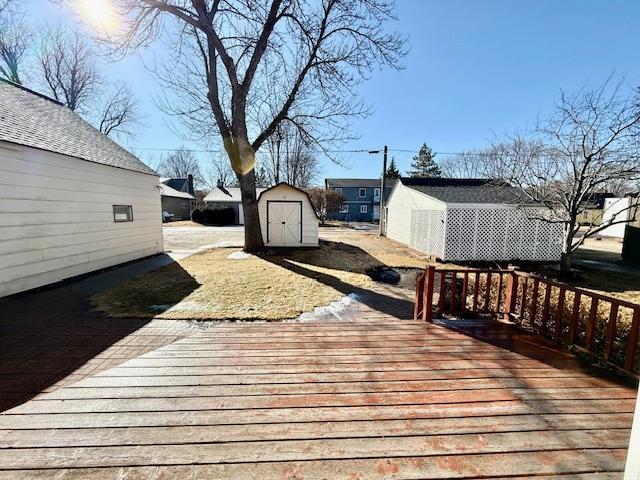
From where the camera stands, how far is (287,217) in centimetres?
1216

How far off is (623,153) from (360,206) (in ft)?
106

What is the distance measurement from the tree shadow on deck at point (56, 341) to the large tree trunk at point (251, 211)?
579 cm

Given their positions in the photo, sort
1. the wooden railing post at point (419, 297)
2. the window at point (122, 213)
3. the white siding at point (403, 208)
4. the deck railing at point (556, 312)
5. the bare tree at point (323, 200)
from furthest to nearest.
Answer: the bare tree at point (323, 200)
the white siding at point (403, 208)
the window at point (122, 213)
the wooden railing post at point (419, 297)
the deck railing at point (556, 312)

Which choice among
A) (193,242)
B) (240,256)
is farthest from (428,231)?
(193,242)

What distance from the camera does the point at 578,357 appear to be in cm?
311

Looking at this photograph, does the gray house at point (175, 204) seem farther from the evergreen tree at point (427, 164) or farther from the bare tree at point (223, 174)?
the evergreen tree at point (427, 164)

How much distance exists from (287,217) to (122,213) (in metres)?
5.82

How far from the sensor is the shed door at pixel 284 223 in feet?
39.6

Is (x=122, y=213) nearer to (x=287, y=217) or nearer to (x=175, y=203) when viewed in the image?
(x=287, y=217)

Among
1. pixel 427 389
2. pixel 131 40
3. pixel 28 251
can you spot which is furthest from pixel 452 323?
pixel 131 40

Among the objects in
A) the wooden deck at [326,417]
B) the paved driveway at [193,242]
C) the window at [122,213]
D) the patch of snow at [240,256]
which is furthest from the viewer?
the paved driveway at [193,242]

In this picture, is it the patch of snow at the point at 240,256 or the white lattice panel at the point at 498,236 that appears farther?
the white lattice panel at the point at 498,236

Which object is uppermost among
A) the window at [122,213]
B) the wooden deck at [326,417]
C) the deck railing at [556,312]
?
the window at [122,213]

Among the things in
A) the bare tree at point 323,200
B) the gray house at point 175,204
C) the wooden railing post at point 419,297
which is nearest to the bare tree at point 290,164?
the bare tree at point 323,200
